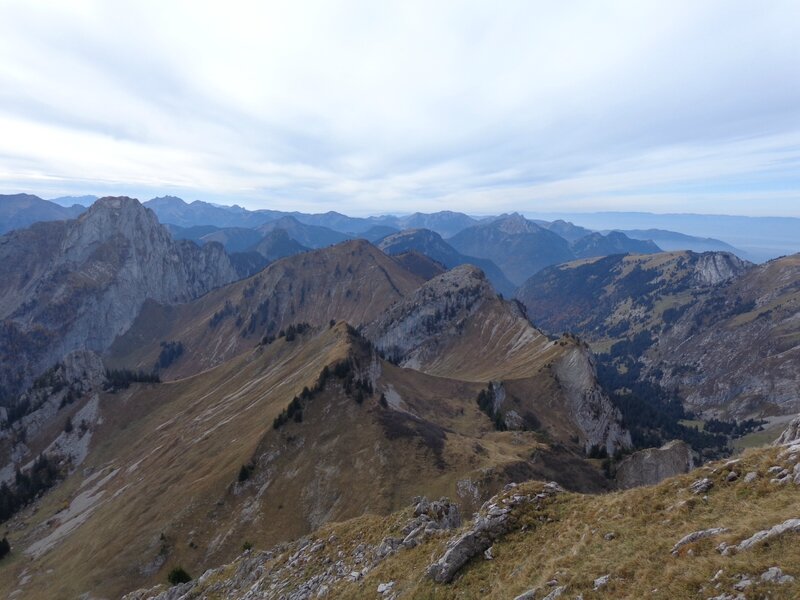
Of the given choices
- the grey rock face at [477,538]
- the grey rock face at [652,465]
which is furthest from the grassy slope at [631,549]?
the grey rock face at [652,465]

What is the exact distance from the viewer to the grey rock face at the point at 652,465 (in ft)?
335

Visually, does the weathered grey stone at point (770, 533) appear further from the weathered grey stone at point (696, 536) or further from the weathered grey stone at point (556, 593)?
the weathered grey stone at point (556, 593)

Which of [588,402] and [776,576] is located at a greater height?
[776,576]

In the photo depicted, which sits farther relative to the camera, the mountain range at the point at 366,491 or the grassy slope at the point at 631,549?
the mountain range at the point at 366,491

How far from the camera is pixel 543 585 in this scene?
21016 millimetres

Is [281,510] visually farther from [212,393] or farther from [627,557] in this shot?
[212,393]

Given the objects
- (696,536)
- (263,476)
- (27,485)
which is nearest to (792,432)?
(696,536)

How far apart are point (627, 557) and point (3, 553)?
14634cm

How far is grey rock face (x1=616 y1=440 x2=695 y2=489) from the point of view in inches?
4016

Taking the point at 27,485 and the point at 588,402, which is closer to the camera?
the point at 27,485

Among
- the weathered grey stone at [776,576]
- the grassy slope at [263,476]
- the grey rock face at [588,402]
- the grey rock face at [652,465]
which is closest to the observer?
the weathered grey stone at [776,576]

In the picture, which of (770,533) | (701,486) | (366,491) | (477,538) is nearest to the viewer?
(770,533)

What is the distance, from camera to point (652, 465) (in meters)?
106

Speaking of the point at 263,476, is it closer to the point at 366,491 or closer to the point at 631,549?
the point at 366,491
